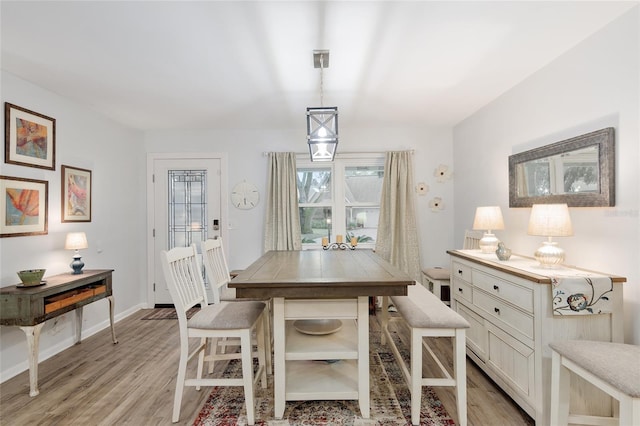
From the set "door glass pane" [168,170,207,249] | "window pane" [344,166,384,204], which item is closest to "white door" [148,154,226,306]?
"door glass pane" [168,170,207,249]

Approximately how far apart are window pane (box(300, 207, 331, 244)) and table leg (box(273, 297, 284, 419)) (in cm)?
251

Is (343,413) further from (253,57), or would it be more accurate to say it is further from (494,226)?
(253,57)

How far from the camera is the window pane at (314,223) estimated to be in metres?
4.34

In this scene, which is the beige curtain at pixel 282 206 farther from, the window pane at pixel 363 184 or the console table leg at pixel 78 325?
the console table leg at pixel 78 325

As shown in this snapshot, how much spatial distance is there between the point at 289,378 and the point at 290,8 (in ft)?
7.53

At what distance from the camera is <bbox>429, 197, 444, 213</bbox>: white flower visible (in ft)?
13.9

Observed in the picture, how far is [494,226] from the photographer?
106 inches

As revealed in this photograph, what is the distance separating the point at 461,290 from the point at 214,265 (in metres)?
2.14

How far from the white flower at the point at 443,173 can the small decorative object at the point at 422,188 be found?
0.64 ft

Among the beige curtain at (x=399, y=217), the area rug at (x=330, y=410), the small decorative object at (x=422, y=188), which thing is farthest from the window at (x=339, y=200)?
the area rug at (x=330, y=410)

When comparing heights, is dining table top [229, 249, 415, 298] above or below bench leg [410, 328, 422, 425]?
above

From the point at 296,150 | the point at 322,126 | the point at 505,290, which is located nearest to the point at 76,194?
the point at 296,150

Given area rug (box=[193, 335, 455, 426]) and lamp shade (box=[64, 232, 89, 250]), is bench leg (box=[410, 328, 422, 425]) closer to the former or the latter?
area rug (box=[193, 335, 455, 426])

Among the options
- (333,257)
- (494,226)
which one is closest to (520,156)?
(494,226)
